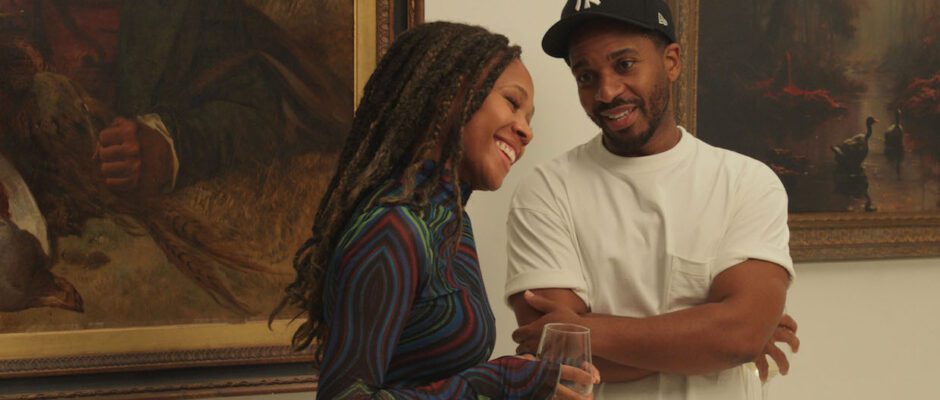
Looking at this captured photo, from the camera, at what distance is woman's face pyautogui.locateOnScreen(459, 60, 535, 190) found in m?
1.78

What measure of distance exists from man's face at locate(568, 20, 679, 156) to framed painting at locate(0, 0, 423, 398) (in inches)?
25.5

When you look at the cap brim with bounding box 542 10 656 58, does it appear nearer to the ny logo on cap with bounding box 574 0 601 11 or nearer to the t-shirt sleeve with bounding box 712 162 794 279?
the ny logo on cap with bounding box 574 0 601 11

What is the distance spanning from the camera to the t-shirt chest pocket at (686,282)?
2.41 m

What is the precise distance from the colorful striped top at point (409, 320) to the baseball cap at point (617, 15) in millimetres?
924

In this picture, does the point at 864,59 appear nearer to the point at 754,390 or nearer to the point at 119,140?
the point at 754,390

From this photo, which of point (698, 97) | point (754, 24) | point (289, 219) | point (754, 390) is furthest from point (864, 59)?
point (289, 219)

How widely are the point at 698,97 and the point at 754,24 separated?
0.36m

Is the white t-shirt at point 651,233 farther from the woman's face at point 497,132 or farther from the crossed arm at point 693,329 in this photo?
the woman's face at point 497,132

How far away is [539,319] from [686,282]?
1.36ft

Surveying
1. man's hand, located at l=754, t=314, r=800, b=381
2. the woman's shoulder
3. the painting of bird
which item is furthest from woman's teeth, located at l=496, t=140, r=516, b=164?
the painting of bird

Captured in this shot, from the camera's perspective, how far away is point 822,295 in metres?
3.60

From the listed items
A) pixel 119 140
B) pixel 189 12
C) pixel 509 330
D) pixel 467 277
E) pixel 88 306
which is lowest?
pixel 509 330

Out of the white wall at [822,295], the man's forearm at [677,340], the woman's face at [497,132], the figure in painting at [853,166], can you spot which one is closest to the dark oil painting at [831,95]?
the figure in painting at [853,166]

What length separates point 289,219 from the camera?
9.29 feet
